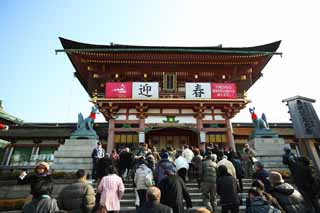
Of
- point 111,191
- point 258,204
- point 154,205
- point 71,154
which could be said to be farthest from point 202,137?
point 154,205

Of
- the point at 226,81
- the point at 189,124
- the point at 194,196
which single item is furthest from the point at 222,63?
the point at 194,196

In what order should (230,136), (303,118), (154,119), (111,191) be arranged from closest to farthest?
(111,191), (303,118), (230,136), (154,119)

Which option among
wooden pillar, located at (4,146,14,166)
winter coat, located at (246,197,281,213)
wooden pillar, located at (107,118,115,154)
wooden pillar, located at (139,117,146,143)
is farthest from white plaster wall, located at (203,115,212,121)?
wooden pillar, located at (4,146,14,166)

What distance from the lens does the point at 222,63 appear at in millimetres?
17156

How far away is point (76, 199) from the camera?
13.9ft

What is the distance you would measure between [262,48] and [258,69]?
206cm

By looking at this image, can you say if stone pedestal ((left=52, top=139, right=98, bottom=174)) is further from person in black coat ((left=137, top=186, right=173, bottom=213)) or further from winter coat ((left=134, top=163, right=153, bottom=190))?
person in black coat ((left=137, top=186, right=173, bottom=213))

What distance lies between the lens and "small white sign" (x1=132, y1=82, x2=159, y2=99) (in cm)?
1617

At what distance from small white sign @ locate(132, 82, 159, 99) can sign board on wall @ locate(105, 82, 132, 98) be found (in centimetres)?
38

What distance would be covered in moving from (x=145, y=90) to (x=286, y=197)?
13.4 m

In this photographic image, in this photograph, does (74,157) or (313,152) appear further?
(74,157)

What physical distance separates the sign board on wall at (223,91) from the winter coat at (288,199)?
41.8 feet

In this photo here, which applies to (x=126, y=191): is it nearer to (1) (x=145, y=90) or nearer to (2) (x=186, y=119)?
(1) (x=145, y=90)

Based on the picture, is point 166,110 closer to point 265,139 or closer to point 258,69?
point 265,139
